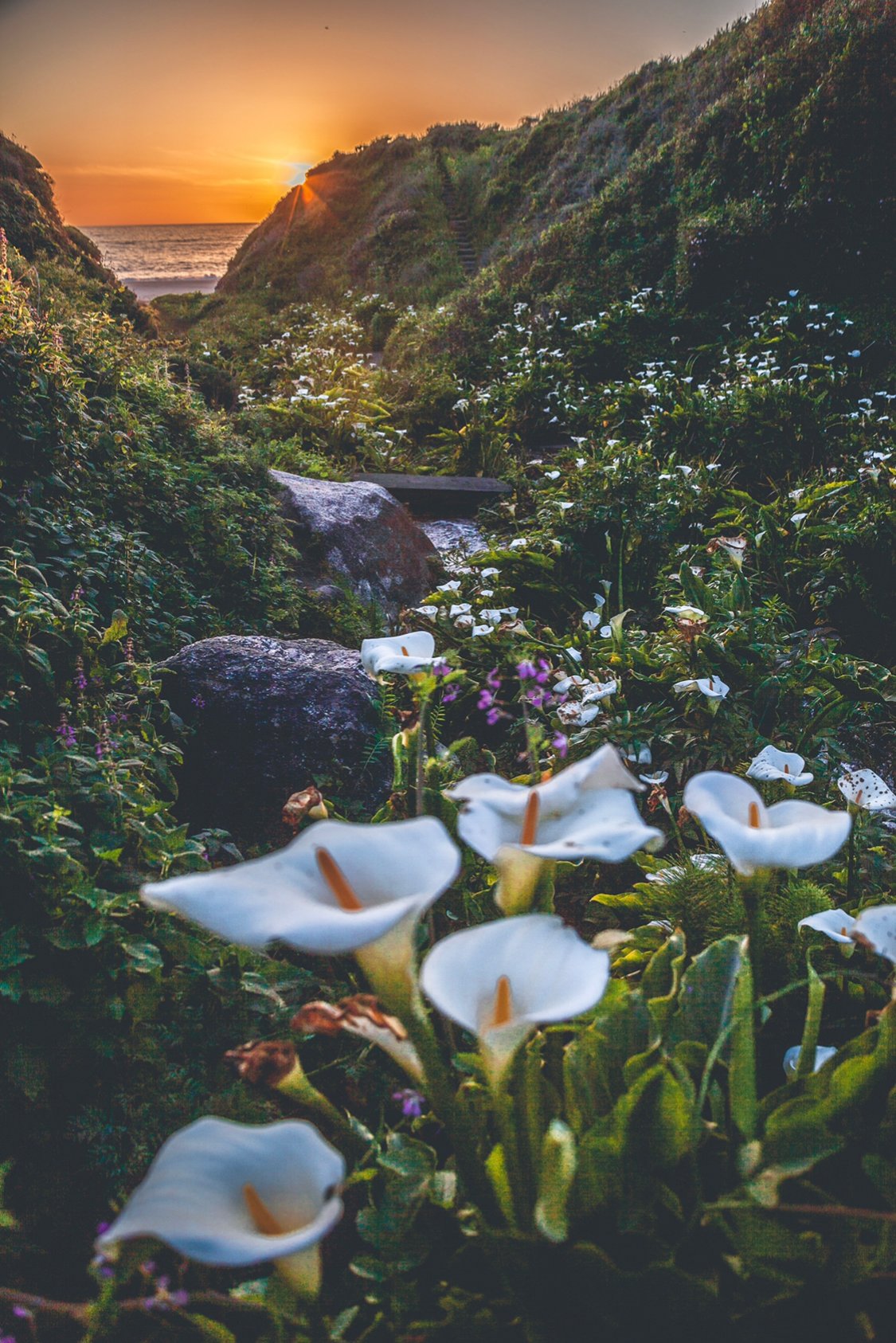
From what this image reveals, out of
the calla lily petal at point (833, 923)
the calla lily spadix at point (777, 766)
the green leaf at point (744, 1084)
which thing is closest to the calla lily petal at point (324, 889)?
the green leaf at point (744, 1084)

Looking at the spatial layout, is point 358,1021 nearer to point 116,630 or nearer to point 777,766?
point 777,766

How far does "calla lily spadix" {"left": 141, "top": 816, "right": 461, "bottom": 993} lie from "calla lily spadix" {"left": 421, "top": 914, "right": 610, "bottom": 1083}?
2.4 inches

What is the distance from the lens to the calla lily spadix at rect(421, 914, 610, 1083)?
77cm

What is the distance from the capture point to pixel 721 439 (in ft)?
20.6

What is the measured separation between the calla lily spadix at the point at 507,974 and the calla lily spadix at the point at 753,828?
0.23 meters

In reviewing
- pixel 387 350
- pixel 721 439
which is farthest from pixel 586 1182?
pixel 387 350

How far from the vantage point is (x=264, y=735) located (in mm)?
2459

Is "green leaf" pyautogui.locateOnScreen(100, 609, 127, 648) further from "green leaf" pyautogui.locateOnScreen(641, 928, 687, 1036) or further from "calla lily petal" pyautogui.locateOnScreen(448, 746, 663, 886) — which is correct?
"green leaf" pyautogui.locateOnScreen(641, 928, 687, 1036)

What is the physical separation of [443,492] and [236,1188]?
6.41 metres

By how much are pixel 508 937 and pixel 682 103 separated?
16.9m

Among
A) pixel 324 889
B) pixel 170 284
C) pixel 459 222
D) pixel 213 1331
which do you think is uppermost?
pixel 170 284

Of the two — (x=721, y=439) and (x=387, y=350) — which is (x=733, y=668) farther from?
(x=387, y=350)

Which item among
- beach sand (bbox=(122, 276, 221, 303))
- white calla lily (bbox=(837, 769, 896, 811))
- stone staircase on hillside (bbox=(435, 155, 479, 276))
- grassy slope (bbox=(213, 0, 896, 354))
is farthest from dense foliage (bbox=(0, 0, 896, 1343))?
beach sand (bbox=(122, 276, 221, 303))

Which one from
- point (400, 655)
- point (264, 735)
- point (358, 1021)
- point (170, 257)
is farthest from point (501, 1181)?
point (170, 257)
